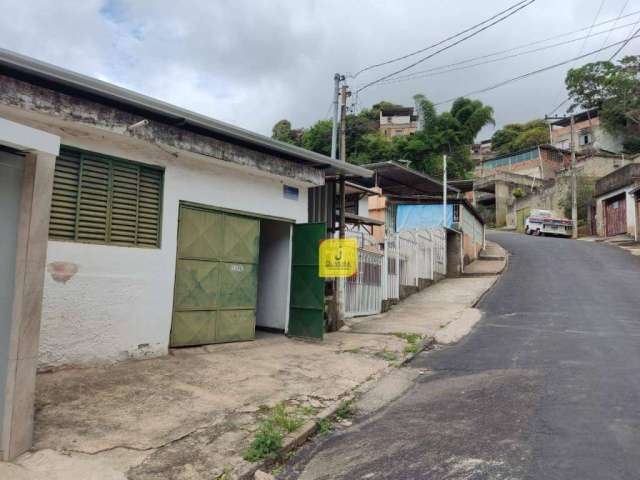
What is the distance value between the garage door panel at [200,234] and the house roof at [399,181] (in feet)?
42.3

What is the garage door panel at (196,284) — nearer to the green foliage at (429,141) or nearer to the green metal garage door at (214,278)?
the green metal garage door at (214,278)

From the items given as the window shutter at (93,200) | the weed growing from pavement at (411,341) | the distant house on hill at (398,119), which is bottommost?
the weed growing from pavement at (411,341)

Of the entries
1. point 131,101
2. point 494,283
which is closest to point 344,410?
point 131,101

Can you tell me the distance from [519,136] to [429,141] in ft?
76.0

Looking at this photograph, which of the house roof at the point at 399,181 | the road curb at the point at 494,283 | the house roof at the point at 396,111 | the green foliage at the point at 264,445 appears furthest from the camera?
the house roof at the point at 396,111

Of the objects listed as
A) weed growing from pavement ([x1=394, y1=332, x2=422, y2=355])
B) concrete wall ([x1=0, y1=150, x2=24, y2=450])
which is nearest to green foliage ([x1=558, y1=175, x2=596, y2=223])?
weed growing from pavement ([x1=394, y1=332, x2=422, y2=355])

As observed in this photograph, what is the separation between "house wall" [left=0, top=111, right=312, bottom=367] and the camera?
5809mm

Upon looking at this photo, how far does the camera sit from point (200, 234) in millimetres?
7605

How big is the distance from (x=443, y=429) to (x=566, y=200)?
37.7m

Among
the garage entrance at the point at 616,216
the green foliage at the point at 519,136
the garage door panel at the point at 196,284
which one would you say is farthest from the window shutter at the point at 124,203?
the green foliage at the point at 519,136

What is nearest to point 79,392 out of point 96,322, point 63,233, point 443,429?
point 96,322

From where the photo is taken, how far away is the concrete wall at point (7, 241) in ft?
12.1

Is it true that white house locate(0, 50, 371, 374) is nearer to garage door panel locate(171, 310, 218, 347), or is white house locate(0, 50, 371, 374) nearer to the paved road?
garage door panel locate(171, 310, 218, 347)

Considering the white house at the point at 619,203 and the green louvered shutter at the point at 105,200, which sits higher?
the white house at the point at 619,203
